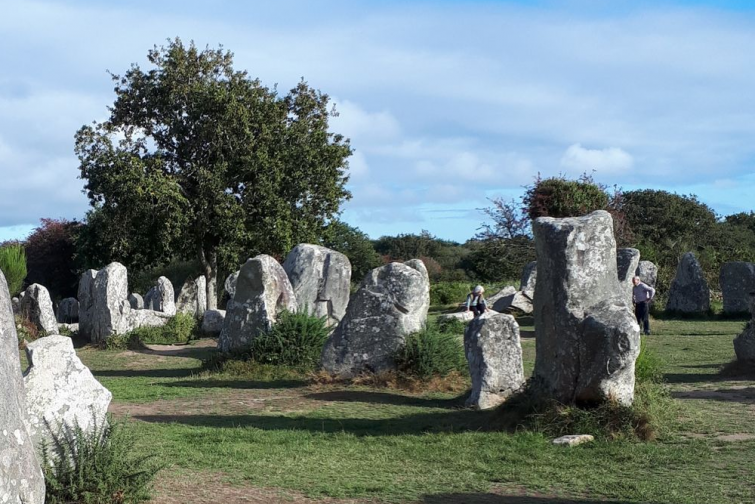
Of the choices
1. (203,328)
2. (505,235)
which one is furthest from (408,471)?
(505,235)

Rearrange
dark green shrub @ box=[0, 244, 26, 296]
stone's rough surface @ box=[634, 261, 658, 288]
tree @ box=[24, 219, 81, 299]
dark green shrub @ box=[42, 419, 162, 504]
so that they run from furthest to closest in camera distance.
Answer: tree @ box=[24, 219, 81, 299], stone's rough surface @ box=[634, 261, 658, 288], dark green shrub @ box=[0, 244, 26, 296], dark green shrub @ box=[42, 419, 162, 504]

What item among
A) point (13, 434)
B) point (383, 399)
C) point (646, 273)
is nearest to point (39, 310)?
point (383, 399)

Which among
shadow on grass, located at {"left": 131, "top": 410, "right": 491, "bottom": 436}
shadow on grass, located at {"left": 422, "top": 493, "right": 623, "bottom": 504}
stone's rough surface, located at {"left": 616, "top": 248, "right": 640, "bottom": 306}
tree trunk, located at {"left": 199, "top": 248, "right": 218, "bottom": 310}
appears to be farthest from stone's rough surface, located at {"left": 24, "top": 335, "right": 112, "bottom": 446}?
tree trunk, located at {"left": 199, "top": 248, "right": 218, "bottom": 310}

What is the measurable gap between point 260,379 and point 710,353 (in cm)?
899

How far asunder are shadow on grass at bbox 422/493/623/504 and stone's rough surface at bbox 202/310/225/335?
18698mm

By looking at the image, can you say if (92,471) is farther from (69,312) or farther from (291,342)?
(69,312)

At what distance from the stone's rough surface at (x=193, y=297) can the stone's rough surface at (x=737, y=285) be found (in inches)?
688

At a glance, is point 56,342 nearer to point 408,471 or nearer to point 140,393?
point 408,471

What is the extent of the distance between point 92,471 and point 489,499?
10.1ft

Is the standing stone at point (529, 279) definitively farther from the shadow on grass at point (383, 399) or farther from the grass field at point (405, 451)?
the shadow on grass at point (383, 399)

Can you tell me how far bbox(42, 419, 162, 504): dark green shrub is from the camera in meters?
6.60

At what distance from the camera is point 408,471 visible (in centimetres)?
831

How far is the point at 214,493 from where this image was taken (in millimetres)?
7418

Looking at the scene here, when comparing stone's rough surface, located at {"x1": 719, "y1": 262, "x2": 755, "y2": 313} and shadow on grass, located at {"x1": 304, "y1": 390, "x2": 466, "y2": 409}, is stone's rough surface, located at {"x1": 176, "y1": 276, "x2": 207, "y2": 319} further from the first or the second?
shadow on grass, located at {"x1": 304, "y1": 390, "x2": 466, "y2": 409}
